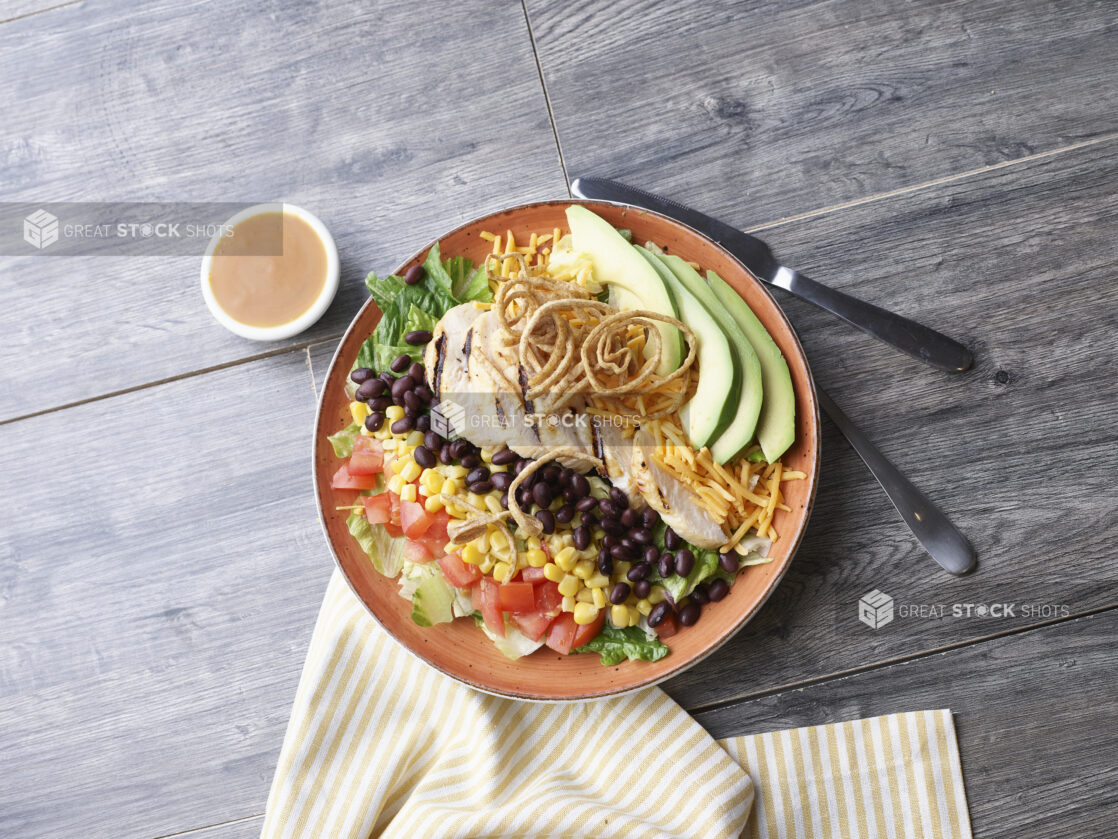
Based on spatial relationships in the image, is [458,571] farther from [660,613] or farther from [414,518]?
[660,613]

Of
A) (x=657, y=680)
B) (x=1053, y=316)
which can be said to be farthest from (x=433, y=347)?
(x=1053, y=316)

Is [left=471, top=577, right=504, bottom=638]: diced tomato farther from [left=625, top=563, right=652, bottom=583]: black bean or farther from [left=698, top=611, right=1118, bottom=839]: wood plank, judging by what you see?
[left=698, top=611, right=1118, bottom=839]: wood plank

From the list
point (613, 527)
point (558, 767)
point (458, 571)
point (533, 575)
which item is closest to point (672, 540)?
point (613, 527)

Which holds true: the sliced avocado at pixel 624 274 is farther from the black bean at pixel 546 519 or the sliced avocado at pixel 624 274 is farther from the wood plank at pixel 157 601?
the wood plank at pixel 157 601

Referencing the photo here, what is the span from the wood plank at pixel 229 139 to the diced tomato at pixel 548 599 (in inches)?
64.9

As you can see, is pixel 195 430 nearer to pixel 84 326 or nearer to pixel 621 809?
pixel 84 326

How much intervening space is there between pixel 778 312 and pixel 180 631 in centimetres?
316

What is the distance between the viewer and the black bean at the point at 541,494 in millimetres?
3289

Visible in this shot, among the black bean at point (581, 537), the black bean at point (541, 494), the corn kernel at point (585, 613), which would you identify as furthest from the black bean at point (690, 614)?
the black bean at point (541, 494)

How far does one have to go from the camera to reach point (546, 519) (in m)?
3.32

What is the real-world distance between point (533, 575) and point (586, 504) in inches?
14.8

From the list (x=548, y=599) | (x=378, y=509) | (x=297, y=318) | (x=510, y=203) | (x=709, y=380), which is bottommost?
(x=548, y=599)

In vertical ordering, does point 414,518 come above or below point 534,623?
above

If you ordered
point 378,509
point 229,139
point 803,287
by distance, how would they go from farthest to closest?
1. point 229,139
2. point 803,287
3. point 378,509
